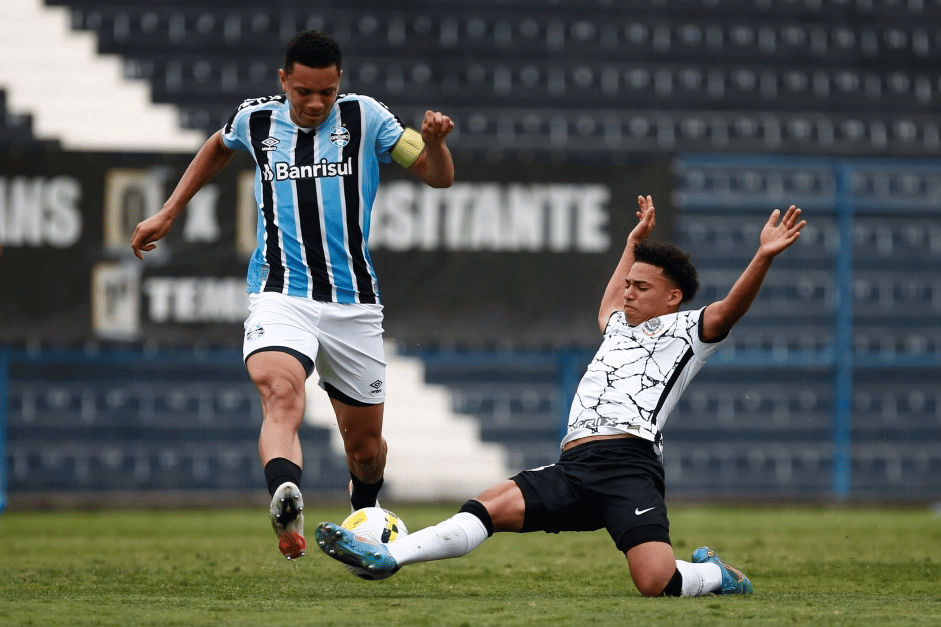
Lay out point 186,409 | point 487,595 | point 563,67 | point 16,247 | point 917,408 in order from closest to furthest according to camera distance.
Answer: point 487,595 < point 16,247 < point 186,409 < point 917,408 < point 563,67

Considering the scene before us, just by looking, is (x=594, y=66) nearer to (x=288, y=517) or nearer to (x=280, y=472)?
(x=280, y=472)

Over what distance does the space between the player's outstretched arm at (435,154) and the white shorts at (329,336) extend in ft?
1.66

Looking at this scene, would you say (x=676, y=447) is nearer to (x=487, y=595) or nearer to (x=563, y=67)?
(x=563, y=67)

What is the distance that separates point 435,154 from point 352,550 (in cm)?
142

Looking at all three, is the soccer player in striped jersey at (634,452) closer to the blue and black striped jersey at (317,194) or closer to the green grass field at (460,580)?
the green grass field at (460,580)

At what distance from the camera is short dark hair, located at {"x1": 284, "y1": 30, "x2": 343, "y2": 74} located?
4289mm

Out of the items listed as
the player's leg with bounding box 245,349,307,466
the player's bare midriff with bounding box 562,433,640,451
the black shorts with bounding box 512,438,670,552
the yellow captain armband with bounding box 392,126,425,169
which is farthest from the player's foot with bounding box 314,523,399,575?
the yellow captain armband with bounding box 392,126,425,169

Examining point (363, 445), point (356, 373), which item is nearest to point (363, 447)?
point (363, 445)

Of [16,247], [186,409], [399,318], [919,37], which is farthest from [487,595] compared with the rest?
[919,37]

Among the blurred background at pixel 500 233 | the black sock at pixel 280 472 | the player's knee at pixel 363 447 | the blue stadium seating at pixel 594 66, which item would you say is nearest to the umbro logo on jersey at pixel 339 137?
the player's knee at pixel 363 447

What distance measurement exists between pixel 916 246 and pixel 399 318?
5013 mm

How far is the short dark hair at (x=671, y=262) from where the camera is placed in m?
4.60

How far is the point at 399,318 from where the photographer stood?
959 cm

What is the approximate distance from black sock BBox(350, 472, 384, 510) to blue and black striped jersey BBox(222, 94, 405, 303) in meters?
0.82
